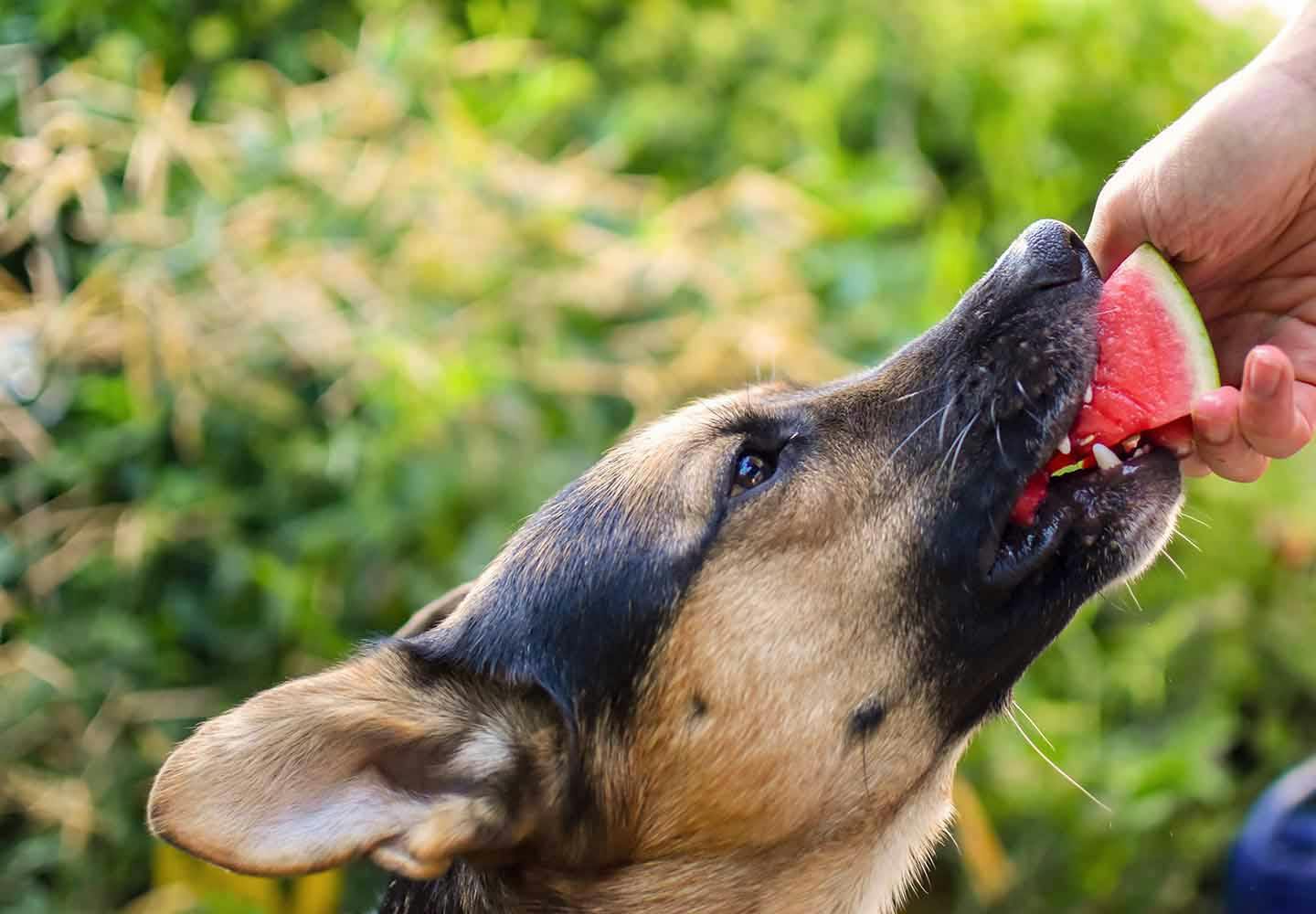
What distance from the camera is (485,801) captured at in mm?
2713

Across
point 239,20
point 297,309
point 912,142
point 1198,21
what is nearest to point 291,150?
point 297,309

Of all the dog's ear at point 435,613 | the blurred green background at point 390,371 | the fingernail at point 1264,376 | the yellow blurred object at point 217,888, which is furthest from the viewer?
the blurred green background at point 390,371

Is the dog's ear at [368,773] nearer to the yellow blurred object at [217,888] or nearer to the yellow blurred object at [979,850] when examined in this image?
the yellow blurred object at [217,888]

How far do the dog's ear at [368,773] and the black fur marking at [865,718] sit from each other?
0.58m

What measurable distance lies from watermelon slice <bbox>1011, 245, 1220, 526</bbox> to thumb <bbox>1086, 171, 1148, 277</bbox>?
14 centimetres

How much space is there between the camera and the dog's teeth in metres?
2.83

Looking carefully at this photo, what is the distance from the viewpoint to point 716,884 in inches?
113

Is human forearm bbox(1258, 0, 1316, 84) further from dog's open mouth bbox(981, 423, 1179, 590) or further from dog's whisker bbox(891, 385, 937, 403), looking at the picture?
dog's whisker bbox(891, 385, 937, 403)

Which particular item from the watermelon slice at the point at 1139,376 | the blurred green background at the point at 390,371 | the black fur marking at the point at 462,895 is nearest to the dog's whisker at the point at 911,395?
the watermelon slice at the point at 1139,376

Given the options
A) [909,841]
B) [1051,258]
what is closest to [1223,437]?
[1051,258]

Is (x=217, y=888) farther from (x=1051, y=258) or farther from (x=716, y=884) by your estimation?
(x=1051, y=258)

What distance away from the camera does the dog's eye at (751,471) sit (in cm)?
294

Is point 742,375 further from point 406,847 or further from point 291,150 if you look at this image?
point 406,847

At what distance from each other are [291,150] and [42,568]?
1770 mm
